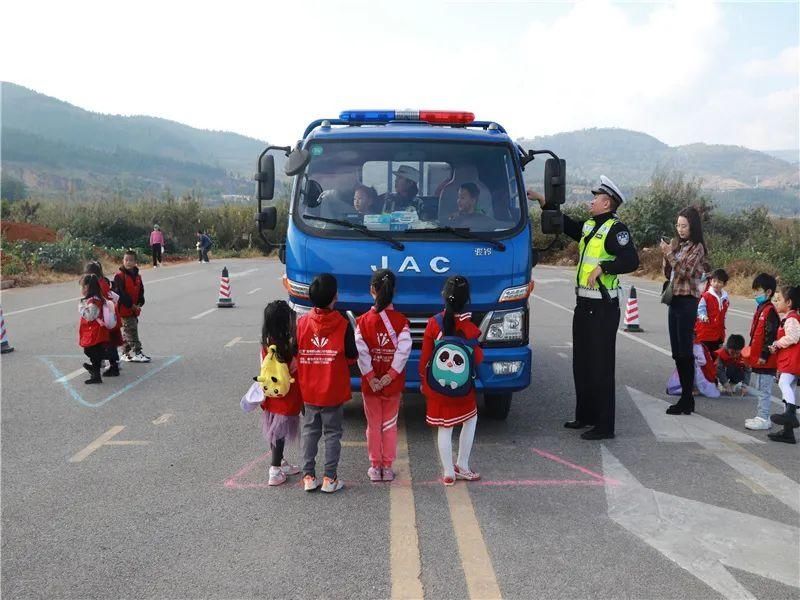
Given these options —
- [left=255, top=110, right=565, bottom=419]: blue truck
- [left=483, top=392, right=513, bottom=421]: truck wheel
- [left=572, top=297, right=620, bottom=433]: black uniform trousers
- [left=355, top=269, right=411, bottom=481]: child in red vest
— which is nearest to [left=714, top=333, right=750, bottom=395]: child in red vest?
[left=572, top=297, right=620, bottom=433]: black uniform trousers

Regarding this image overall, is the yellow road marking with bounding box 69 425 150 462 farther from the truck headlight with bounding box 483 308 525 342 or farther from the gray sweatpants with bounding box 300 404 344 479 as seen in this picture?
the truck headlight with bounding box 483 308 525 342

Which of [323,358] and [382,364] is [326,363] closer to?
[323,358]

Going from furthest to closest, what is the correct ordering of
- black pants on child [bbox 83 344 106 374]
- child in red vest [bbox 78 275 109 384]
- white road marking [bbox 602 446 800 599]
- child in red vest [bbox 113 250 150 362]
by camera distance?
child in red vest [bbox 113 250 150 362], black pants on child [bbox 83 344 106 374], child in red vest [bbox 78 275 109 384], white road marking [bbox 602 446 800 599]

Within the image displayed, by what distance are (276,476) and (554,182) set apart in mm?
3624

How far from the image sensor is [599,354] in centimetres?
664

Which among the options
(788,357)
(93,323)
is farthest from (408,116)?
(93,323)

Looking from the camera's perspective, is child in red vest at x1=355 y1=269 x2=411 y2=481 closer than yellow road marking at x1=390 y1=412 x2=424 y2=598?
No

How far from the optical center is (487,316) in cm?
622

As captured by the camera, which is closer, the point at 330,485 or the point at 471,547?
the point at 471,547

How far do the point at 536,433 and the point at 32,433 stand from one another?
451 centimetres

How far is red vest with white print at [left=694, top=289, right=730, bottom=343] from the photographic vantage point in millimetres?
8453

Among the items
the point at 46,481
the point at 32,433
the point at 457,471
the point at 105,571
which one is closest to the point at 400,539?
the point at 457,471

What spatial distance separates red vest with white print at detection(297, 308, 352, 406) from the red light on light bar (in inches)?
127

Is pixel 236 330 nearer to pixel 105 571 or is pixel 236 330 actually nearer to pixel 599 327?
pixel 599 327
